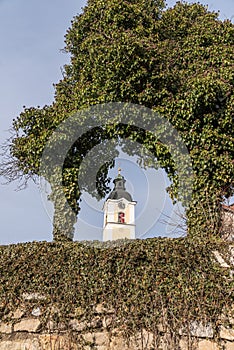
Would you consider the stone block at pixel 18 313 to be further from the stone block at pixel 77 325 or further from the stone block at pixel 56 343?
the stone block at pixel 77 325

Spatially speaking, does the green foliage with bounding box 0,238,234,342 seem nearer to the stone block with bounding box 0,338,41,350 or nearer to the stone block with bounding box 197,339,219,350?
the stone block with bounding box 197,339,219,350

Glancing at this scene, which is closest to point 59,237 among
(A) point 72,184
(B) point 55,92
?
(A) point 72,184

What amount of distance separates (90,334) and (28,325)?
3.19ft

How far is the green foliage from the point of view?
186 inches

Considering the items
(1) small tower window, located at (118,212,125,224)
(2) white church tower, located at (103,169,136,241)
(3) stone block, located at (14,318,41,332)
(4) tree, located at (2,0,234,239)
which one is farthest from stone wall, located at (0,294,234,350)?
(1) small tower window, located at (118,212,125,224)

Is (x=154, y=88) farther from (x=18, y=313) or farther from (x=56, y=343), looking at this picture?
(x=56, y=343)

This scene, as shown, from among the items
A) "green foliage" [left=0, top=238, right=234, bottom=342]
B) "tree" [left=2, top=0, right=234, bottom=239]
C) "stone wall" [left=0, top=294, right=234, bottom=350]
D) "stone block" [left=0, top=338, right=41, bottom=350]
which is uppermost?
"tree" [left=2, top=0, right=234, bottom=239]

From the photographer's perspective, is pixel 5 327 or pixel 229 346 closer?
pixel 229 346

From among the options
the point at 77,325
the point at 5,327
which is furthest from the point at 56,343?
the point at 5,327

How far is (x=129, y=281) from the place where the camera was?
5.00 metres

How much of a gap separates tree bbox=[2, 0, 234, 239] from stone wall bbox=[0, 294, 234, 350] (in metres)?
2.72

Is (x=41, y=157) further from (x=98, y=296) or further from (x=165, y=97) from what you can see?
(x=98, y=296)

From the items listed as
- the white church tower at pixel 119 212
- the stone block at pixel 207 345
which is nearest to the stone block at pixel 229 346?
the stone block at pixel 207 345

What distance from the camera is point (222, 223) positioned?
704cm
